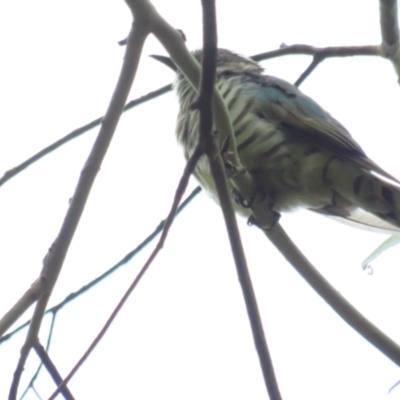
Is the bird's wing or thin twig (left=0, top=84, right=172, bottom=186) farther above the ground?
thin twig (left=0, top=84, right=172, bottom=186)

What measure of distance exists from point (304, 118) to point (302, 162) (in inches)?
12.1

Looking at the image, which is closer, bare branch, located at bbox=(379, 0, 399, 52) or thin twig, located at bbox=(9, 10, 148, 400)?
thin twig, located at bbox=(9, 10, 148, 400)

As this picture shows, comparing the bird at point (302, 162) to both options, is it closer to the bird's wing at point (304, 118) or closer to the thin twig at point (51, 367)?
the bird's wing at point (304, 118)

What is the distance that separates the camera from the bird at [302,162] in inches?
142

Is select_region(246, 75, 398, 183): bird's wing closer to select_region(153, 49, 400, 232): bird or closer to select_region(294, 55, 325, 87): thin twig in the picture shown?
select_region(153, 49, 400, 232): bird

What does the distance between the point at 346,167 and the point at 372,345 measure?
1276 millimetres

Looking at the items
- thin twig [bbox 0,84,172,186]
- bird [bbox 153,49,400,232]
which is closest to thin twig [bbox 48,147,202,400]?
thin twig [bbox 0,84,172,186]

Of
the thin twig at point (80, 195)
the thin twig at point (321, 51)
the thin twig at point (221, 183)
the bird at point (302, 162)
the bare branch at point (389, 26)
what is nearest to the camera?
the thin twig at point (221, 183)

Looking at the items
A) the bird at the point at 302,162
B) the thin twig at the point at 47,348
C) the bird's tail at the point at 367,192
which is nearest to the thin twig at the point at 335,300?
the bird at the point at 302,162

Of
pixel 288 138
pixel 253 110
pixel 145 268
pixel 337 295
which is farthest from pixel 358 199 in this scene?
pixel 145 268

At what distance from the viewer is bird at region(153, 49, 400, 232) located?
11.8 feet

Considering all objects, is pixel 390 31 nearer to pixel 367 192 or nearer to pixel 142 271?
pixel 367 192

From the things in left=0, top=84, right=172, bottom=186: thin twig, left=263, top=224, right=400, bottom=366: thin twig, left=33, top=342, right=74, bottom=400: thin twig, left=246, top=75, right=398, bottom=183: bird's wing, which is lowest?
left=263, top=224, right=400, bottom=366: thin twig

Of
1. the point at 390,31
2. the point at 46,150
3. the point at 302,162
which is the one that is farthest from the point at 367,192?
the point at 46,150
